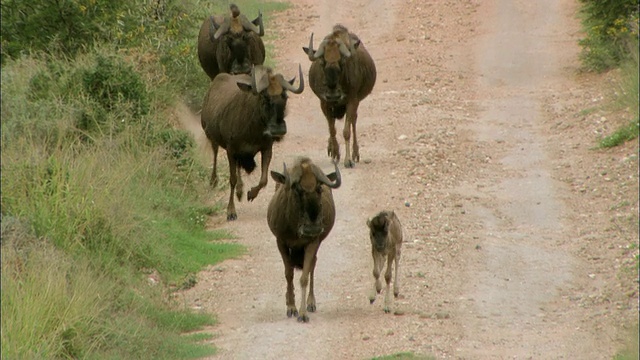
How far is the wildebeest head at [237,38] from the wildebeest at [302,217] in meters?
8.40

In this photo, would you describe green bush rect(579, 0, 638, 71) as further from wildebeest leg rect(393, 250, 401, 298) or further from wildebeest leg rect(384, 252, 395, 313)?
wildebeest leg rect(384, 252, 395, 313)

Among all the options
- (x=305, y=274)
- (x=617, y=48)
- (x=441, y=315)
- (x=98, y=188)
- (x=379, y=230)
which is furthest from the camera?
(x=617, y=48)

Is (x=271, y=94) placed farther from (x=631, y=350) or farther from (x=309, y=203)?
(x=631, y=350)

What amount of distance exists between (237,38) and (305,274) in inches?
371

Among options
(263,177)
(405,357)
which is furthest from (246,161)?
(405,357)

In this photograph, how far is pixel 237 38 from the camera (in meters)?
23.5

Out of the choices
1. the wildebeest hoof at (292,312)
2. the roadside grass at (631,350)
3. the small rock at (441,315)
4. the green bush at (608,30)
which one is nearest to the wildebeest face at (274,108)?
the wildebeest hoof at (292,312)

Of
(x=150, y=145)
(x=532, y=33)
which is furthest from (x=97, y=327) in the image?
(x=532, y=33)

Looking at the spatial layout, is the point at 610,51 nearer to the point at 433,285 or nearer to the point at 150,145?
the point at 150,145

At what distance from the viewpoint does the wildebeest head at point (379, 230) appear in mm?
15078

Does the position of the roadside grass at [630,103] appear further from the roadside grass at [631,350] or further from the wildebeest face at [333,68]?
the roadside grass at [631,350]

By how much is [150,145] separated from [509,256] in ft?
20.2

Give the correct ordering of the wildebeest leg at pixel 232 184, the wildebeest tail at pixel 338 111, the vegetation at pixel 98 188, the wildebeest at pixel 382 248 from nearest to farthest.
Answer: the vegetation at pixel 98 188
the wildebeest at pixel 382 248
the wildebeest leg at pixel 232 184
the wildebeest tail at pixel 338 111

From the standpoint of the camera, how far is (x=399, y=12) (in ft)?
115
